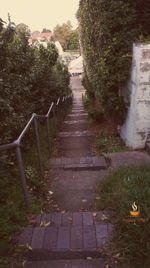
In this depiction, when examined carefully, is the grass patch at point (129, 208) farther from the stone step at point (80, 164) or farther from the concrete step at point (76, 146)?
the concrete step at point (76, 146)

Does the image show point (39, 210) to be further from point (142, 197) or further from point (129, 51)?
point (129, 51)

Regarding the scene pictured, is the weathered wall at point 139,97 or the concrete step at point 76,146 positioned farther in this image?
the concrete step at point 76,146

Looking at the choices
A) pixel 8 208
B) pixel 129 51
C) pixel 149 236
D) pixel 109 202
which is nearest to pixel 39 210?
pixel 8 208

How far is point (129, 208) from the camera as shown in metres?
2.89

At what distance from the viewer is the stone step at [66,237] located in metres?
2.66

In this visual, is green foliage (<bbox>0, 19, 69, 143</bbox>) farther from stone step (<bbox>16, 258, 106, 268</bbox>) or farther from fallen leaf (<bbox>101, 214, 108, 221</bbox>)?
stone step (<bbox>16, 258, 106, 268</bbox>)

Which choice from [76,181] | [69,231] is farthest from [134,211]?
[76,181]

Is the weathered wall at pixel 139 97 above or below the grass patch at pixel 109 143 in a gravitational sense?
above

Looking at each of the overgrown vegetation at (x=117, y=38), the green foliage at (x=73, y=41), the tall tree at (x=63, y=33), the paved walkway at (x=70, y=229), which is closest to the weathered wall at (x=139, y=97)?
the overgrown vegetation at (x=117, y=38)

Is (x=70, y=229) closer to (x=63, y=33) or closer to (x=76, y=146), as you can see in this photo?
(x=76, y=146)

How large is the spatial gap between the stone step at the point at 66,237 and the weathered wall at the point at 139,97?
3.08m

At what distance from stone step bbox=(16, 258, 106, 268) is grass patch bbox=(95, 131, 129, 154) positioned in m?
3.73

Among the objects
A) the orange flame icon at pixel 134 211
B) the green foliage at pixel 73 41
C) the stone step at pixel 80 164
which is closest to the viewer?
the orange flame icon at pixel 134 211

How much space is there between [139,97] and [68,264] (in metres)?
3.76
